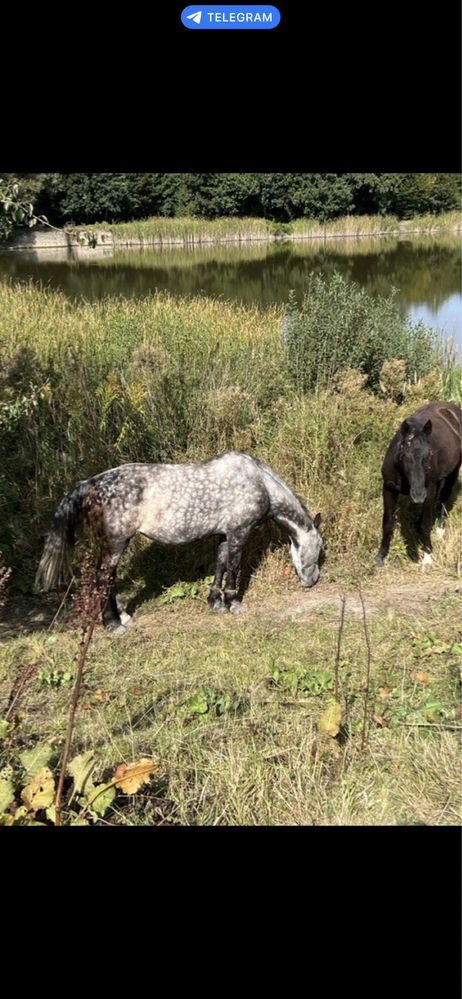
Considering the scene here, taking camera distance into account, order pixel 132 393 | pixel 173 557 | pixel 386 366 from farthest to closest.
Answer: pixel 386 366 → pixel 132 393 → pixel 173 557

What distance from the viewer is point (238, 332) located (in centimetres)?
1138

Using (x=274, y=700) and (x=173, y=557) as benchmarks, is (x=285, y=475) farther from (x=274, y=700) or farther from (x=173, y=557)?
(x=274, y=700)

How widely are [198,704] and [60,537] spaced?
2095mm

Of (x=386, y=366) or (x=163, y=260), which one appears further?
(x=163, y=260)

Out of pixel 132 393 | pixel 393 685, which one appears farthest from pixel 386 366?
pixel 393 685

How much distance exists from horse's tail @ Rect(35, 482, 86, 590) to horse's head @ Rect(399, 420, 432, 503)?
3.04 metres

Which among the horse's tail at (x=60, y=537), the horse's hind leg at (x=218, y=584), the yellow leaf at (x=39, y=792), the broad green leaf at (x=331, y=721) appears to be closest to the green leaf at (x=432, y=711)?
the broad green leaf at (x=331, y=721)

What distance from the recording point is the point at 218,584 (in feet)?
20.4

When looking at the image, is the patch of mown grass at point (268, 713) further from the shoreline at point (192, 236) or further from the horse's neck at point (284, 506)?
the shoreline at point (192, 236)

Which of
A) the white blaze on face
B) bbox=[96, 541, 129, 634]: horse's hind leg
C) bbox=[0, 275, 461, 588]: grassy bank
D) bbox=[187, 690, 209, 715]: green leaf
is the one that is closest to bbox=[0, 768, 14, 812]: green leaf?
bbox=[187, 690, 209, 715]: green leaf

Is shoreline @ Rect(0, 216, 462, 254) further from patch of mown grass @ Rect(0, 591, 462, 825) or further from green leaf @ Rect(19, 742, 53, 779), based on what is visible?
green leaf @ Rect(19, 742, 53, 779)

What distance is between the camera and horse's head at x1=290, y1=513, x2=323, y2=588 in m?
6.32

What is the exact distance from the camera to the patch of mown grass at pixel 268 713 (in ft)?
10.2

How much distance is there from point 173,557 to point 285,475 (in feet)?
6.08
